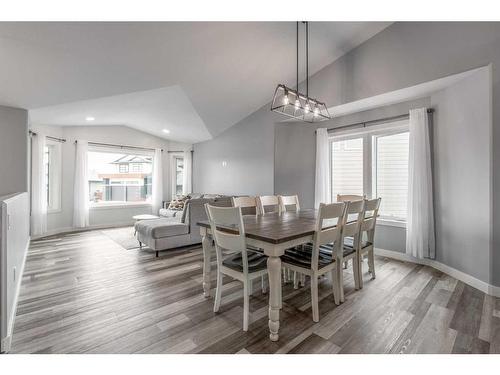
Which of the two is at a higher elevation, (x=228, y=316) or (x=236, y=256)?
(x=236, y=256)

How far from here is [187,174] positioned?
705 cm

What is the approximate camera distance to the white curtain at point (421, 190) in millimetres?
3150

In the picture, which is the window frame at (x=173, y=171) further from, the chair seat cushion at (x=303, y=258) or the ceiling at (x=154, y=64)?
the chair seat cushion at (x=303, y=258)

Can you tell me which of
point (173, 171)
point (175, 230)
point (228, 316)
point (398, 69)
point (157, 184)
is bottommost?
point (228, 316)

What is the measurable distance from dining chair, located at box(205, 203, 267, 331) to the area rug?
2700 mm

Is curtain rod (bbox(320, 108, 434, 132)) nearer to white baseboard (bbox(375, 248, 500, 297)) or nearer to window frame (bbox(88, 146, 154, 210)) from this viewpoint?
white baseboard (bbox(375, 248, 500, 297))

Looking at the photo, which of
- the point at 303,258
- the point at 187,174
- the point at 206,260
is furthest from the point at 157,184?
the point at 303,258

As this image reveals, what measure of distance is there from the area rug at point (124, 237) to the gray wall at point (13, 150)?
167cm

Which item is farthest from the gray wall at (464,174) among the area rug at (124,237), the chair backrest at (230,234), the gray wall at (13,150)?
the gray wall at (13,150)

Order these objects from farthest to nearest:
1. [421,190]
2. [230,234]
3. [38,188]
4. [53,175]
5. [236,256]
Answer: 1. [53,175]
2. [38,188]
3. [421,190]
4. [236,256]
5. [230,234]

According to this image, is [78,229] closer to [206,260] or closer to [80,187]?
[80,187]

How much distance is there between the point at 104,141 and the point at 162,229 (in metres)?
3.62
